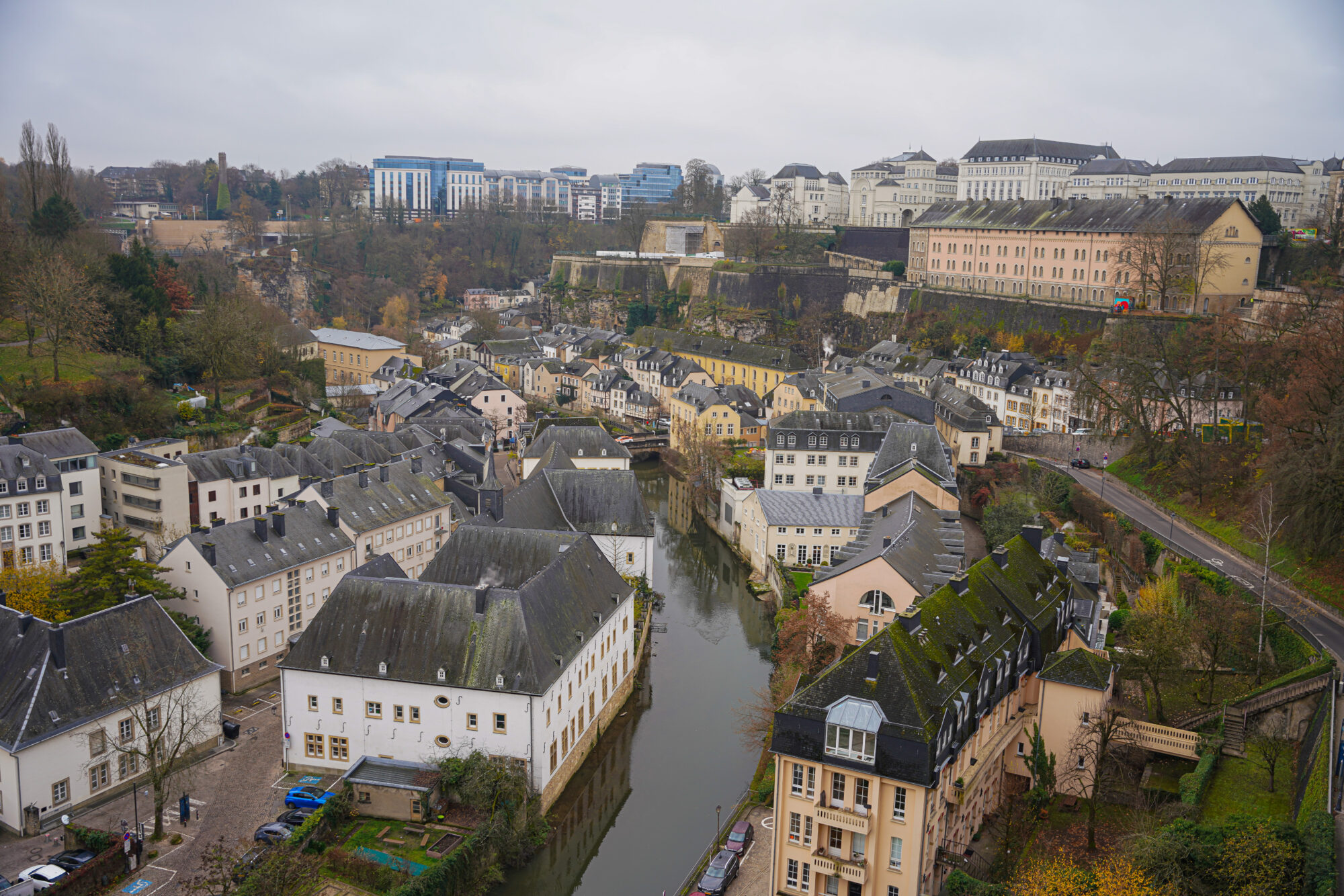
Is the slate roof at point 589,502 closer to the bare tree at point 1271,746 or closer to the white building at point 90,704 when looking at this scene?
the white building at point 90,704

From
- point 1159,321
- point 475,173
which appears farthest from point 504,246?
point 1159,321

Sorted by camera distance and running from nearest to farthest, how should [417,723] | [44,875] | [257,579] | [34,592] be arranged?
1. [44,875]
2. [417,723]
3. [34,592]
4. [257,579]

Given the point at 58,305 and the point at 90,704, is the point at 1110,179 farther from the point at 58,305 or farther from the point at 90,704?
the point at 90,704

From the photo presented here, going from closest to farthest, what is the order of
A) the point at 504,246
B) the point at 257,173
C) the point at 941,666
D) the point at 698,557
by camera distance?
1. the point at 941,666
2. the point at 698,557
3. the point at 504,246
4. the point at 257,173

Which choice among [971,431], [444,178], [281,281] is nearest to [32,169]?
[281,281]

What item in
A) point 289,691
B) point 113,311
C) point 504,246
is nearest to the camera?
point 289,691

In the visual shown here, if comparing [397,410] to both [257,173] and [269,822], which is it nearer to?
[269,822]

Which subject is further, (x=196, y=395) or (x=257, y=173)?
(x=257, y=173)
